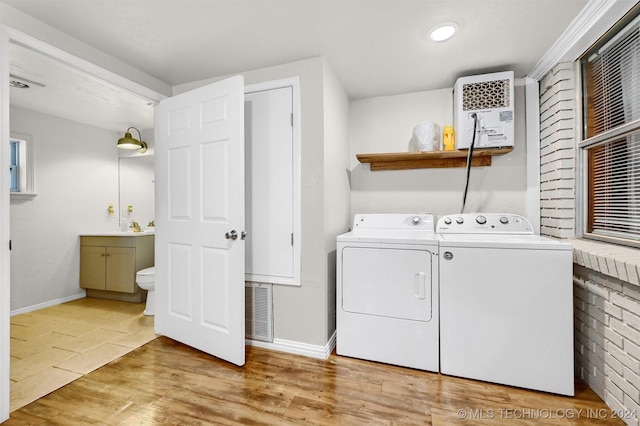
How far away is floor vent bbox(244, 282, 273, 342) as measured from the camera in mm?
2324

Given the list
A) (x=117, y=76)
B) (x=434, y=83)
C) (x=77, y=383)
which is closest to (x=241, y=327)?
(x=77, y=383)

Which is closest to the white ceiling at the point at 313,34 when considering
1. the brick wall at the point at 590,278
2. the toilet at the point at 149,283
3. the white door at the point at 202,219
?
the white door at the point at 202,219

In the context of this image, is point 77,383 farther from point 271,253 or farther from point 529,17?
point 529,17

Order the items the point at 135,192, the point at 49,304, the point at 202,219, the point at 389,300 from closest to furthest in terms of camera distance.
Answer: the point at 389,300 → the point at 202,219 → the point at 49,304 → the point at 135,192

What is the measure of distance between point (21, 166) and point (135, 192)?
113cm

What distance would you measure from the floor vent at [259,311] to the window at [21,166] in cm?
285

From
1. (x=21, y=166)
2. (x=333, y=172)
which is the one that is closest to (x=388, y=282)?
(x=333, y=172)

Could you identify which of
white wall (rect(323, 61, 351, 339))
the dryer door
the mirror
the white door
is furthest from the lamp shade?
the dryer door

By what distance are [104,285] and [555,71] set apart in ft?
15.8

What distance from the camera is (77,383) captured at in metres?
1.85

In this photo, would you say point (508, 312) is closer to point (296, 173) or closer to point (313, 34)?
point (296, 173)

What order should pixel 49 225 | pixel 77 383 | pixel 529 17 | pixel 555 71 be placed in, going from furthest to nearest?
pixel 49 225
pixel 555 71
pixel 77 383
pixel 529 17

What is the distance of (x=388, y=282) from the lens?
6.71ft

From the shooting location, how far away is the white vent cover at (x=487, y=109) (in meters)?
2.30
